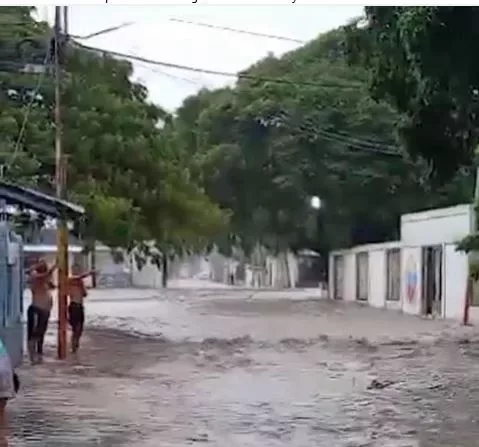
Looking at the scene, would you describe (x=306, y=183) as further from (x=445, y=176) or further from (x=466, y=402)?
(x=466, y=402)

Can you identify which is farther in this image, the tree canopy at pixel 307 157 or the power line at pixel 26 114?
the tree canopy at pixel 307 157

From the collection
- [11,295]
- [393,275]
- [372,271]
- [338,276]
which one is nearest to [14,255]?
[11,295]

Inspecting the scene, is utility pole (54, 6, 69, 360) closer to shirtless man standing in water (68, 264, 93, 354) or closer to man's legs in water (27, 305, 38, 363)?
shirtless man standing in water (68, 264, 93, 354)

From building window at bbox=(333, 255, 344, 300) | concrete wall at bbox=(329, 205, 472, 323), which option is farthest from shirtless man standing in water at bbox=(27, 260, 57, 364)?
building window at bbox=(333, 255, 344, 300)

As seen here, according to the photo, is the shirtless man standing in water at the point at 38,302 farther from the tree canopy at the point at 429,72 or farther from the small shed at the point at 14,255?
the tree canopy at the point at 429,72

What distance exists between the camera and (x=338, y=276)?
165 ft

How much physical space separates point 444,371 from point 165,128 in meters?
13.7

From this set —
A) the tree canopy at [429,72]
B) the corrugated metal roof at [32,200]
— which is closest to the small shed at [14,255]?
the corrugated metal roof at [32,200]

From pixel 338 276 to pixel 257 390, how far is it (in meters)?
35.6

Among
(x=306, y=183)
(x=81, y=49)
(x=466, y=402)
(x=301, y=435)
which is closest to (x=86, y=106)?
(x=81, y=49)

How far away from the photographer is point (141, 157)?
26516mm

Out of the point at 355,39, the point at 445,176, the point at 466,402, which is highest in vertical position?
the point at 355,39

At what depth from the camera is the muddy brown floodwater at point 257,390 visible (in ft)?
36.9

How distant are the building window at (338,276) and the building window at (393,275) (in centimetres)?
723
